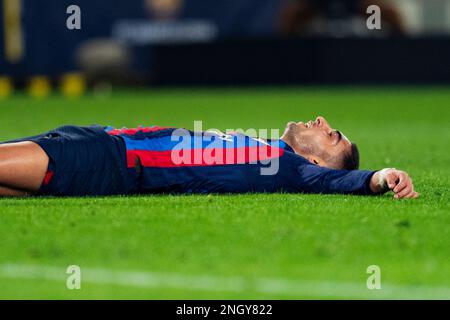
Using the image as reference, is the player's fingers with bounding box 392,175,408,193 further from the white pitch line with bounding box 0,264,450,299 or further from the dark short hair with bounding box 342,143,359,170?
the white pitch line with bounding box 0,264,450,299

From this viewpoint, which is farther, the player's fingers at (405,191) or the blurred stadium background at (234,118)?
the player's fingers at (405,191)

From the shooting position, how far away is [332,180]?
765 centimetres

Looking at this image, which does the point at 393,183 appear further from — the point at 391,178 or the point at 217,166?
the point at 217,166

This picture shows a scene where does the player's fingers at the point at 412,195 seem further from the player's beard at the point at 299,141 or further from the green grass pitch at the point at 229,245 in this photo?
the player's beard at the point at 299,141

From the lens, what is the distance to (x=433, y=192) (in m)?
8.16

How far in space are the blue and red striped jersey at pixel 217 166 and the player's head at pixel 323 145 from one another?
12 centimetres

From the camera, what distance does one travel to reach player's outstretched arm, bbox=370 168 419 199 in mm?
7367

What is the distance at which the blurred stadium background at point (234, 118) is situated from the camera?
5500mm

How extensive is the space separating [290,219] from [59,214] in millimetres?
1281

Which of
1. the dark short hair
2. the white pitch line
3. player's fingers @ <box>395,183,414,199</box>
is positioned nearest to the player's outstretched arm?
player's fingers @ <box>395,183,414,199</box>

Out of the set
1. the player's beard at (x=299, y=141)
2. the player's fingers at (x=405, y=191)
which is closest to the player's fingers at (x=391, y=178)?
the player's fingers at (x=405, y=191)

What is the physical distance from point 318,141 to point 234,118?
959 centimetres

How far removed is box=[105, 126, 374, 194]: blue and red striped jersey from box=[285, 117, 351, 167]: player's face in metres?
0.12

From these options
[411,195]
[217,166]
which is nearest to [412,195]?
[411,195]
